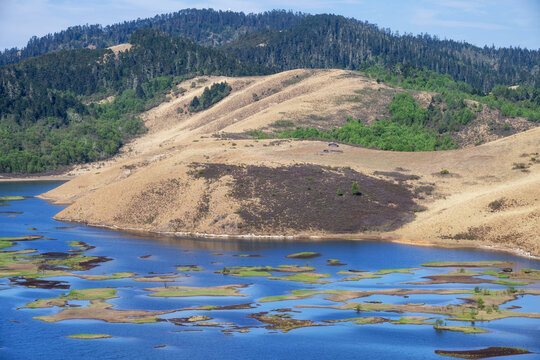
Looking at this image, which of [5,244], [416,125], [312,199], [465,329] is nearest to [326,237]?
[312,199]

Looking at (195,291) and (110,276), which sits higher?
(195,291)

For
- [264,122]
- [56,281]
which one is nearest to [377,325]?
[56,281]

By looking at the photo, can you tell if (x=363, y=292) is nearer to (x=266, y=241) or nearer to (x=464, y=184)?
(x=266, y=241)

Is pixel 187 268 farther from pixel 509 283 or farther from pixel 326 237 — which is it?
pixel 509 283

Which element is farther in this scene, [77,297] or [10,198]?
[10,198]

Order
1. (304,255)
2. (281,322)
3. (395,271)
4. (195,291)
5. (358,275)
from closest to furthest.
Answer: (281,322)
(195,291)
(358,275)
(395,271)
(304,255)

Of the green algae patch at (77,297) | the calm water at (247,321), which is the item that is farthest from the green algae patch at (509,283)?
the green algae patch at (77,297)
